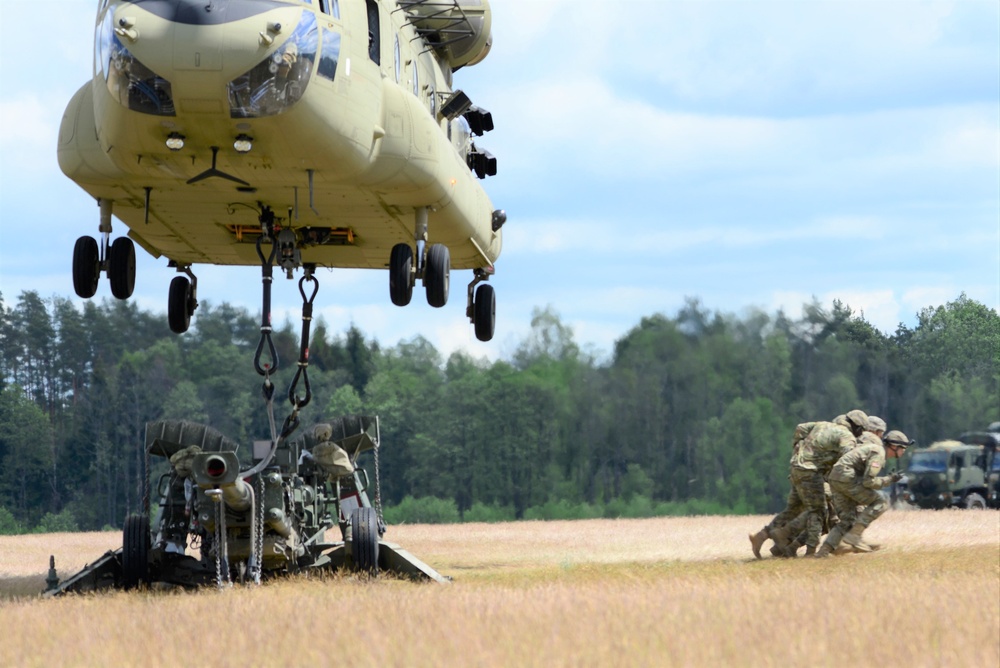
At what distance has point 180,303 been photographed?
64.8ft

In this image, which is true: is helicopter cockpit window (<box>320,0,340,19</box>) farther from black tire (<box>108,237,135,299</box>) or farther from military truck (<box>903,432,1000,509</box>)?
military truck (<box>903,432,1000,509</box>)

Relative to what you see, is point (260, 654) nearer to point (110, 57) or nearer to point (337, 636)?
point (337, 636)

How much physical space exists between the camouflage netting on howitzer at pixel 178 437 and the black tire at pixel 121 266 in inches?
75.9

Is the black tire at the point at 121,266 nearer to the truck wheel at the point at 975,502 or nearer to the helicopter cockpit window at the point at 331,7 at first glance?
the helicopter cockpit window at the point at 331,7

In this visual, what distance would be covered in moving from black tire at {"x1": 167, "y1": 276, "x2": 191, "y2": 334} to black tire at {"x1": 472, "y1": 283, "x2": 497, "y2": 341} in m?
3.97

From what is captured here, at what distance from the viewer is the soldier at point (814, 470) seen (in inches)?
678

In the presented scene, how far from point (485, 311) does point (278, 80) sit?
6.97 metres

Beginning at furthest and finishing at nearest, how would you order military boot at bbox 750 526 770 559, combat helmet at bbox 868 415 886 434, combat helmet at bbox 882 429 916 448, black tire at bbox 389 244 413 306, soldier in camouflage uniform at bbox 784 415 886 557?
1. combat helmet at bbox 882 429 916 448
2. military boot at bbox 750 526 770 559
3. soldier in camouflage uniform at bbox 784 415 886 557
4. combat helmet at bbox 868 415 886 434
5. black tire at bbox 389 244 413 306

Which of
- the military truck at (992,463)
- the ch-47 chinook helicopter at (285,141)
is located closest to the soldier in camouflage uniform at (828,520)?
the ch-47 chinook helicopter at (285,141)

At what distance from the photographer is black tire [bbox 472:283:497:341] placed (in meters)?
19.7

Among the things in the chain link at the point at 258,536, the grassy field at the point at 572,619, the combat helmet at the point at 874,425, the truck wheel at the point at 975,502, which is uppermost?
the combat helmet at the point at 874,425

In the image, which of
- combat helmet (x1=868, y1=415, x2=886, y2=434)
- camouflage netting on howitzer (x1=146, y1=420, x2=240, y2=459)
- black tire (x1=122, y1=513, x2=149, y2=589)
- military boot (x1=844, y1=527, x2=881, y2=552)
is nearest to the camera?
black tire (x1=122, y1=513, x2=149, y2=589)

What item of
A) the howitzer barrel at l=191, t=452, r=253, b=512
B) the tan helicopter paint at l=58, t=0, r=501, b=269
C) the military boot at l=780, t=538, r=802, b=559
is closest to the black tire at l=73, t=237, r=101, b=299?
the tan helicopter paint at l=58, t=0, r=501, b=269

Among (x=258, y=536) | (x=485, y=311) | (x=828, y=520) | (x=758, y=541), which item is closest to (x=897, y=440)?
(x=828, y=520)
